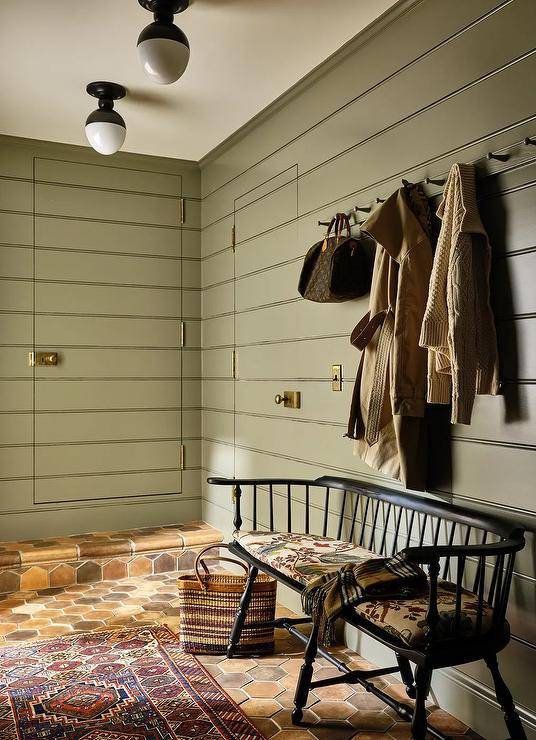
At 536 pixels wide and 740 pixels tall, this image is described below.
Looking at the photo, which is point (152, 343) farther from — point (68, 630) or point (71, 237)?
point (68, 630)

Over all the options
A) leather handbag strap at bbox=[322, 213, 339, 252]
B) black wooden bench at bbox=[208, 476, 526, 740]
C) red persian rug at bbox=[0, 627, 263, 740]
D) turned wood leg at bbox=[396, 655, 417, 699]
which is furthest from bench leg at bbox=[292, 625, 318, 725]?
leather handbag strap at bbox=[322, 213, 339, 252]

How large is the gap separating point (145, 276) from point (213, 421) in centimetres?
109

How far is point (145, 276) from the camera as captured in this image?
4836mm

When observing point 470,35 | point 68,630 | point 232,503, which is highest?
point 470,35

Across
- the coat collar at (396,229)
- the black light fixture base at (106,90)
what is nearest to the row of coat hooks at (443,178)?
the coat collar at (396,229)

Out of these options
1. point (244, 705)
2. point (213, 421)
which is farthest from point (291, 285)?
point (244, 705)

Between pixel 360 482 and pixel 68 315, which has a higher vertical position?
pixel 68 315

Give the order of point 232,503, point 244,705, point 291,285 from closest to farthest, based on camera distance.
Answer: point 244,705, point 291,285, point 232,503

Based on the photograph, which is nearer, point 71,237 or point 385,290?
point 385,290

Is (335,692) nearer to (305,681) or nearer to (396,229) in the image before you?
(305,681)

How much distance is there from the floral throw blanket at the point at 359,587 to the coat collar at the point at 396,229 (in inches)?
41.7

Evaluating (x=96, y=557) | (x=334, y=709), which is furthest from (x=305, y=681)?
(x=96, y=557)

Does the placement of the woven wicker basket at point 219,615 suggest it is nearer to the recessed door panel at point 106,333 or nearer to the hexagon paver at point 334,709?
the hexagon paver at point 334,709

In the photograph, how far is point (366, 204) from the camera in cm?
304
